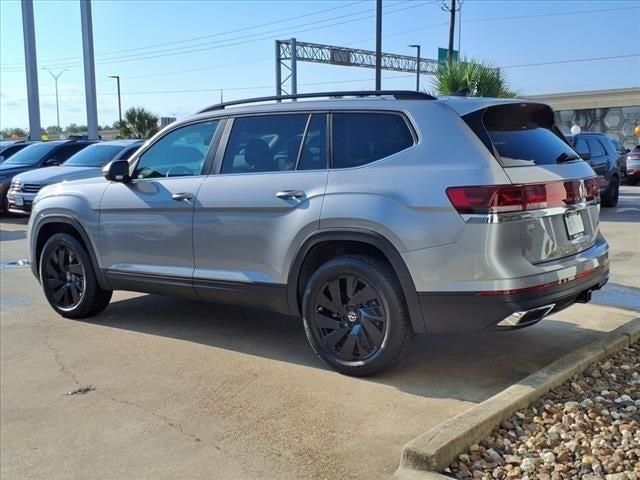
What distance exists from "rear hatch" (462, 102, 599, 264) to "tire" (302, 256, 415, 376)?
0.91 m

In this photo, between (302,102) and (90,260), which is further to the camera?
(90,260)

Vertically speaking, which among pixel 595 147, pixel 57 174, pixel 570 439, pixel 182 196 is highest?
pixel 595 147

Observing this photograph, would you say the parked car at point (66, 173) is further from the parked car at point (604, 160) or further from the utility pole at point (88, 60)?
the utility pole at point (88, 60)

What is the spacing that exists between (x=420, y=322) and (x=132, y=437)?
1869 millimetres

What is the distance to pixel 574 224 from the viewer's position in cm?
433

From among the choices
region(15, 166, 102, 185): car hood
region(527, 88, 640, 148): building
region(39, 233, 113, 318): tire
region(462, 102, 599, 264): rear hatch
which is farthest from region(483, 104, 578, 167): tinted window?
region(527, 88, 640, 148): building

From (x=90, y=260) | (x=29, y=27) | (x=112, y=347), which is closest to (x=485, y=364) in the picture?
(x=112, y=347)

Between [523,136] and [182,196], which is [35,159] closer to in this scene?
[182,196]

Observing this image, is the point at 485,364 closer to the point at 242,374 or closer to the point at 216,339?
the point at 242,374

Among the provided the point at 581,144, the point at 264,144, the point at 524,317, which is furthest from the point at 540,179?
the point at 581,144

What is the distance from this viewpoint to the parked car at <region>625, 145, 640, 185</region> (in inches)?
918

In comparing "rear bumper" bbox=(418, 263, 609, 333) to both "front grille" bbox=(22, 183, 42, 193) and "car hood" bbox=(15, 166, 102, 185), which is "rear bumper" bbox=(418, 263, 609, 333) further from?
"front grille" bbox=(22, 183, 42, 193)

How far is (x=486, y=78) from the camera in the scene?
663 inches

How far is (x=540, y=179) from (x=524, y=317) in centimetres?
86
